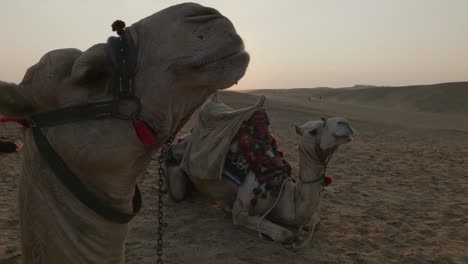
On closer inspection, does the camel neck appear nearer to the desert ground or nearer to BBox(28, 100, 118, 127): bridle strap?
the desert ground

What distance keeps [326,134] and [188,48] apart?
2670 millimetres

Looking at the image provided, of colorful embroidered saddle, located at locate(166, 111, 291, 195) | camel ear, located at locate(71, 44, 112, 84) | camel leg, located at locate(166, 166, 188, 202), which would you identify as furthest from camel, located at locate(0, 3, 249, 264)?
camel leg, located at locate(166, 166, 188, 202)

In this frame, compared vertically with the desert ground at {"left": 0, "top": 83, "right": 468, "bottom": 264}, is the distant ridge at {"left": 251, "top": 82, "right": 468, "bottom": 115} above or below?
above

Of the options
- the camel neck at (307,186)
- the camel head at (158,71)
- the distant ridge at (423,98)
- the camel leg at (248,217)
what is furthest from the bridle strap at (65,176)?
the distant ridge at (423,98)

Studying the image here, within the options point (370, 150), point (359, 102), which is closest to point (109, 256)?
point (370, 150)

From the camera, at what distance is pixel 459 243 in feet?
16.1

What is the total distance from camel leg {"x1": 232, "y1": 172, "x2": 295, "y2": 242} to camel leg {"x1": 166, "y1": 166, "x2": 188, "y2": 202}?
119 centimetres

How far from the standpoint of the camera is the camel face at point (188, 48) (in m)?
1.37

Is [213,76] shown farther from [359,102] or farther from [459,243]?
[359,102]

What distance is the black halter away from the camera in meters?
1.36

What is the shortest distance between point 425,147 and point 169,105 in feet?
45.8

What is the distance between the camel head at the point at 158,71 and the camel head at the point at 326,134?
251 centimetres

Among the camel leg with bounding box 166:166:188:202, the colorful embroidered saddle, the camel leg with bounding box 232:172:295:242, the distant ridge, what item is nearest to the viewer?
the camel leg with bounding box 232:172:295:242

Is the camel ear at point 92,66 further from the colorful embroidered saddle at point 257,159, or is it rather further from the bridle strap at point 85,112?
the colorful embroidered saddle at point 257,159
